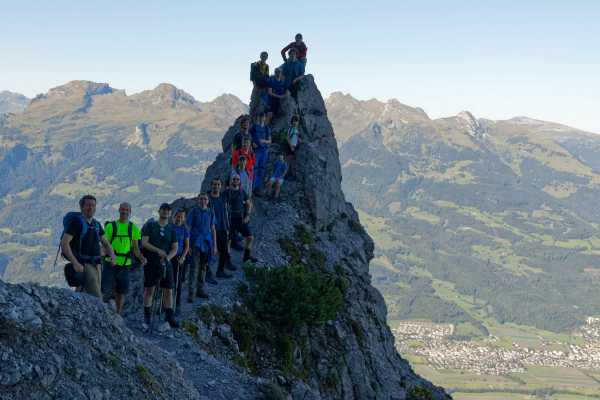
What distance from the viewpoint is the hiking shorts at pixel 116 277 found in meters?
16.0

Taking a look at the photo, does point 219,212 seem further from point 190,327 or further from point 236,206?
point 190,327

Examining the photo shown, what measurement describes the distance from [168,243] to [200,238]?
101 inches

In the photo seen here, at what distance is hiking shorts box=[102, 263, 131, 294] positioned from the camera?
16.0 meters

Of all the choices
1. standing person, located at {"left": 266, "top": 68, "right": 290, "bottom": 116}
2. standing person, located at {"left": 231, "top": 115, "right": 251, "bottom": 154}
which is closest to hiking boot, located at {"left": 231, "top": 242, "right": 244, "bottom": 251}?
standing person, located at {"left": 231, "top": 115, "right": 251, "bottom": 154}

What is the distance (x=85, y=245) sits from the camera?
14336 millimetres

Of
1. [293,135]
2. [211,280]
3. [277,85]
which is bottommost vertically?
[211,280]

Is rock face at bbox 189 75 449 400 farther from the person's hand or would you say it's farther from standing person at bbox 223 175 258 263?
the person's hand

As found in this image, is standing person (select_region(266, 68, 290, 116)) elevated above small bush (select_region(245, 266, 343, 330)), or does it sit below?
above

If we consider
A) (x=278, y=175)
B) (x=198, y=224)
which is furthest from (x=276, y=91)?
(x=198, y=224)

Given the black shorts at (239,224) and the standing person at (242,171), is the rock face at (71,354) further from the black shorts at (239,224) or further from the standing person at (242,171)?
the standing person at (242,171)

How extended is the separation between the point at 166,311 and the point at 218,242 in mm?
5202

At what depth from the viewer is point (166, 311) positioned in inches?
698

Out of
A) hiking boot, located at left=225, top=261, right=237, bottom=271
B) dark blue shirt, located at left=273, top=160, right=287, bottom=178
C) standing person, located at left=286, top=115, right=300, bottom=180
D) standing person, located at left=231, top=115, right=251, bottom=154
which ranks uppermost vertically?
standing person, located at left=286, top=115, right=300, bottom=180

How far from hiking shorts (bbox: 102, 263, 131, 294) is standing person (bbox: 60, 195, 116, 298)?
4.60ft
